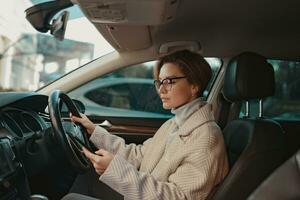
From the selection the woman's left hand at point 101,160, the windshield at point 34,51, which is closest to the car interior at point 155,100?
the woman's left hand at point 101,160

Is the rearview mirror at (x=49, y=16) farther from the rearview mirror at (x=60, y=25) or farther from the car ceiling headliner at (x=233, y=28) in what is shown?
the car ceiling headliner at (x=233, y=28)

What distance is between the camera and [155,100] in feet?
10.7

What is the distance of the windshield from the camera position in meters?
3.21

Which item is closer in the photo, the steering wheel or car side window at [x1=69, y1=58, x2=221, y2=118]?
the steering wheel

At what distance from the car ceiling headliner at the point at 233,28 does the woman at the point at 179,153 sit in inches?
16.5

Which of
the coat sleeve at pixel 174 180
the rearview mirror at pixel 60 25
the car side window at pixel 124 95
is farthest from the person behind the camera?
the car side window at pixel 124 95

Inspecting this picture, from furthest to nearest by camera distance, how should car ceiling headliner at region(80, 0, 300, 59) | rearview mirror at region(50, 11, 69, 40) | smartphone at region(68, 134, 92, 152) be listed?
car ceiling headliner at region(80, 0, 300, 59)
rearview mirror at region(50, 11, 69, 40)
smartphone at region(68, 134, 92, 152)

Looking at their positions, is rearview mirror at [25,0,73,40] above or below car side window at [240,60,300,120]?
above

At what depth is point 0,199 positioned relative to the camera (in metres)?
1.73

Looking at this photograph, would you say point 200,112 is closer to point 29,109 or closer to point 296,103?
point 29,109

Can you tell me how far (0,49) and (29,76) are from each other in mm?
314

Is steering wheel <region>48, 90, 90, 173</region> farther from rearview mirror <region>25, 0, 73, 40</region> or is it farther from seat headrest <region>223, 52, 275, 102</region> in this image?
seat headrest <region>223, 52, 275, 102</region>

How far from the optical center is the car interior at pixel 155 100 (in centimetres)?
185

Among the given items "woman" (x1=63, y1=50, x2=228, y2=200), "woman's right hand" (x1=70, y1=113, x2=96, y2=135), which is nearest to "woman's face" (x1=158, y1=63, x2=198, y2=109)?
"woman" (x1=63, y1=50, x2=228, y2=200)
